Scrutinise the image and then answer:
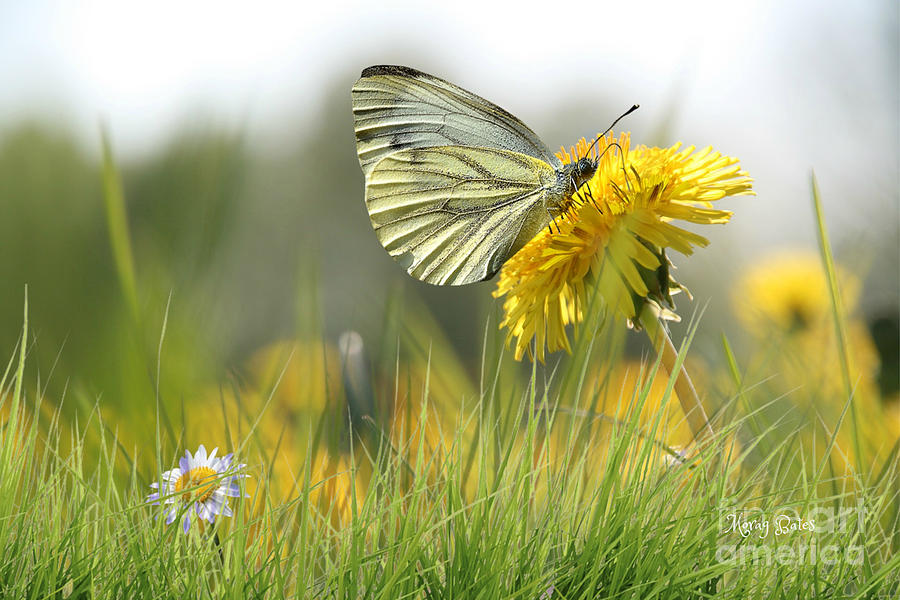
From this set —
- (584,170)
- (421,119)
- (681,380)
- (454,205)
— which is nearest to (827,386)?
(681,380)

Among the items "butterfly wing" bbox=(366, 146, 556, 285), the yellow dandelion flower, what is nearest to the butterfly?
"butterfly wing" bbox=(366, 146, 556, 285)

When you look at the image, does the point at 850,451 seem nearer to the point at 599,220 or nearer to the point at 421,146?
the point at 599,220

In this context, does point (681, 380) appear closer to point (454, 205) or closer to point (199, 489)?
point (199, 489)

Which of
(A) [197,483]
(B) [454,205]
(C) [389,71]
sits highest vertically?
(C) [389,71]

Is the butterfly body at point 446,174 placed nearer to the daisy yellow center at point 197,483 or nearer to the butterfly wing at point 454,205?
the butterfly wing at point 454,205

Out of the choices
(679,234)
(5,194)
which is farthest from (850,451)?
(5,194)

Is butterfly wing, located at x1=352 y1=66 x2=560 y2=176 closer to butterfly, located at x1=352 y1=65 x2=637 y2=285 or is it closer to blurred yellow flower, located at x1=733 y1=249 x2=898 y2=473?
butterfly, located at x1=352 y1=65 x2=637 y2=285
